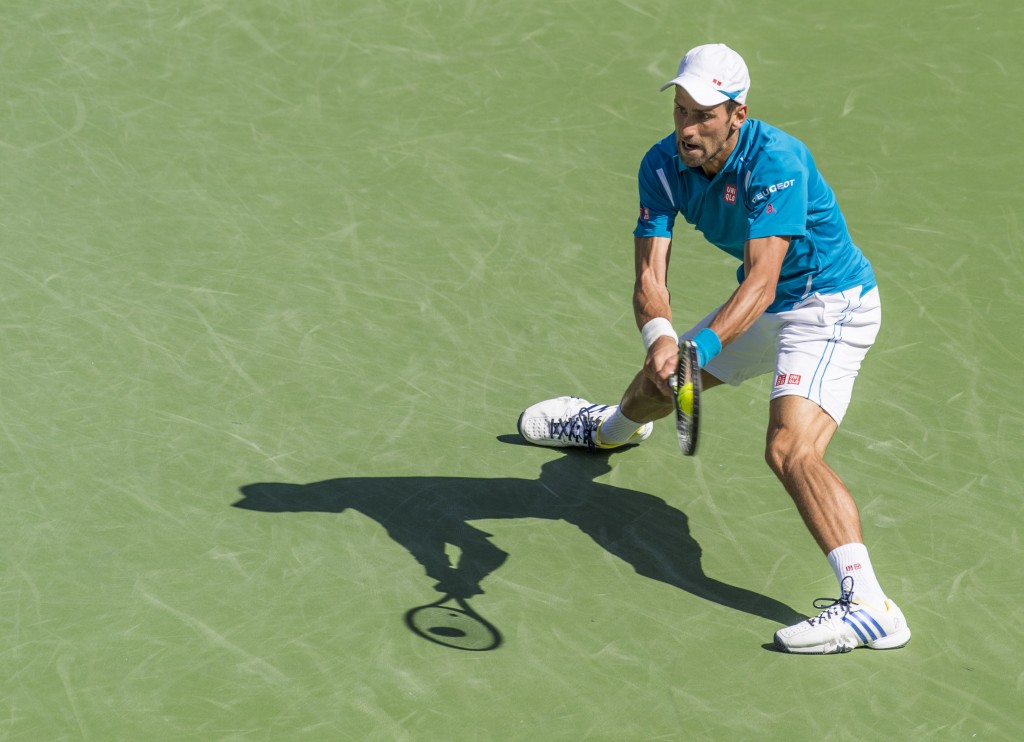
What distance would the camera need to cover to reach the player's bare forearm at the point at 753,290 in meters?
5.43

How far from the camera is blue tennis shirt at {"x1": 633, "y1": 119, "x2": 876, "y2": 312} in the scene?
5.56 metres

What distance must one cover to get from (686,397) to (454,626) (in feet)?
4.09

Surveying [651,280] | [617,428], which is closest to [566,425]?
[617,428]

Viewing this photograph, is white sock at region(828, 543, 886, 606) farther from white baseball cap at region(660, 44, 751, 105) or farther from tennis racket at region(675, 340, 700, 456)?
white baseball cap at region(660, 44, 751, 105)

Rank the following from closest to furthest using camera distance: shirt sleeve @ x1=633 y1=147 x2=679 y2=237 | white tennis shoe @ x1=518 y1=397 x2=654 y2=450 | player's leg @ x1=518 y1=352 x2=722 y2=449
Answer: shirt sleeve @ x1=633 y1=147 x2=679 y2=237 → player's leg @ x1=518 y1=352 x2=722 y2=449 → white tennis shoe @ x1=518 y1=397 x2=654 y2=450

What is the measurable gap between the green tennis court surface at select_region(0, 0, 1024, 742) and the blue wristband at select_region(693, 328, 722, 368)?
1058 millimetres

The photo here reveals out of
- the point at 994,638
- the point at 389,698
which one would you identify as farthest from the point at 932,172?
the point at 389,698

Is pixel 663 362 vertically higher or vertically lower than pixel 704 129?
lower

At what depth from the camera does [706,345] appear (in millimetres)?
5328

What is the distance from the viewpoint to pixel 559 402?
6797 mm

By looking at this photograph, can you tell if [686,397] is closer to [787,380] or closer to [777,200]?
[787,380]

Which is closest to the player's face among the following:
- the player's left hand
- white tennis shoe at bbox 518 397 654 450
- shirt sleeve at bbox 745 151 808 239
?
shirt sleeve at bbox 745 151 808 239

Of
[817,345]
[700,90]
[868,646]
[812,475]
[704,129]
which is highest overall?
[700,90]

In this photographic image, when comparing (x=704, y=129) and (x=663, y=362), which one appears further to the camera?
(x=704, y=129)
